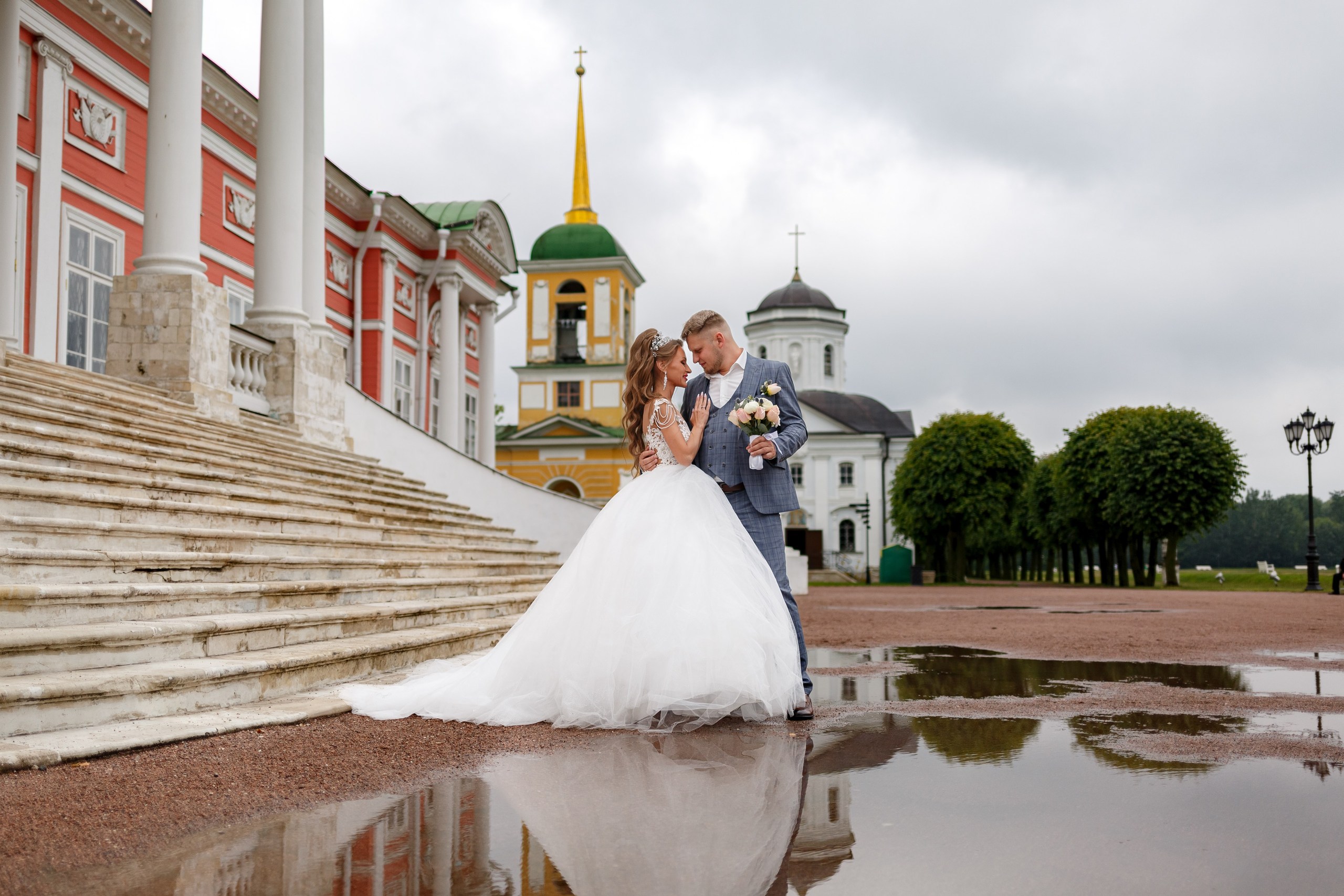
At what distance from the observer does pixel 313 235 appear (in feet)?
54.6

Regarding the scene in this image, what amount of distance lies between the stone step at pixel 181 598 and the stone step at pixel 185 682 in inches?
16.9

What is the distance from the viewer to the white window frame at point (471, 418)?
3247 centimetres

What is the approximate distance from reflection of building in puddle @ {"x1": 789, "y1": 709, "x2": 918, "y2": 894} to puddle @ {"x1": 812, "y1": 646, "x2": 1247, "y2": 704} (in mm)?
935

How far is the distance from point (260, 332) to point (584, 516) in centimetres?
828

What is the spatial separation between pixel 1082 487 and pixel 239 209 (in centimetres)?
3945

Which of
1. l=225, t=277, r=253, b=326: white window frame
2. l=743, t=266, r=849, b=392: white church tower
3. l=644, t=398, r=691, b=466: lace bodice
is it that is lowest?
l=644, t=398, r=691, b=466: lace bodice

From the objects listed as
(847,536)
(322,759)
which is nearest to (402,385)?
(322,759)

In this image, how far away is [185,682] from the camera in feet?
16.2

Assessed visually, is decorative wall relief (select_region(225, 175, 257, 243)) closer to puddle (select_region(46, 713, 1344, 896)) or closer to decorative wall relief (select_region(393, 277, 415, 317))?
decorative wall relief (select_region(393, 277, 415, 317))

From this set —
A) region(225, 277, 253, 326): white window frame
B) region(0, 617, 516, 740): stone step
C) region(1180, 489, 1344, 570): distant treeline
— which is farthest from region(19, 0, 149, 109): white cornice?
region(1180, 489, 1344, 570): distant treeline

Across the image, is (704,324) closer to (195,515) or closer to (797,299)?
(195,515)

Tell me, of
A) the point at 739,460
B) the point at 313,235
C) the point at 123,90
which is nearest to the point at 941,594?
the point at 313,235

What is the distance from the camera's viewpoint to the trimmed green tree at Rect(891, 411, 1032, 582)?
5022cm

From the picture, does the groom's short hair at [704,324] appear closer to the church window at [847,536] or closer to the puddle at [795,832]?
the puddle at [795,832]
